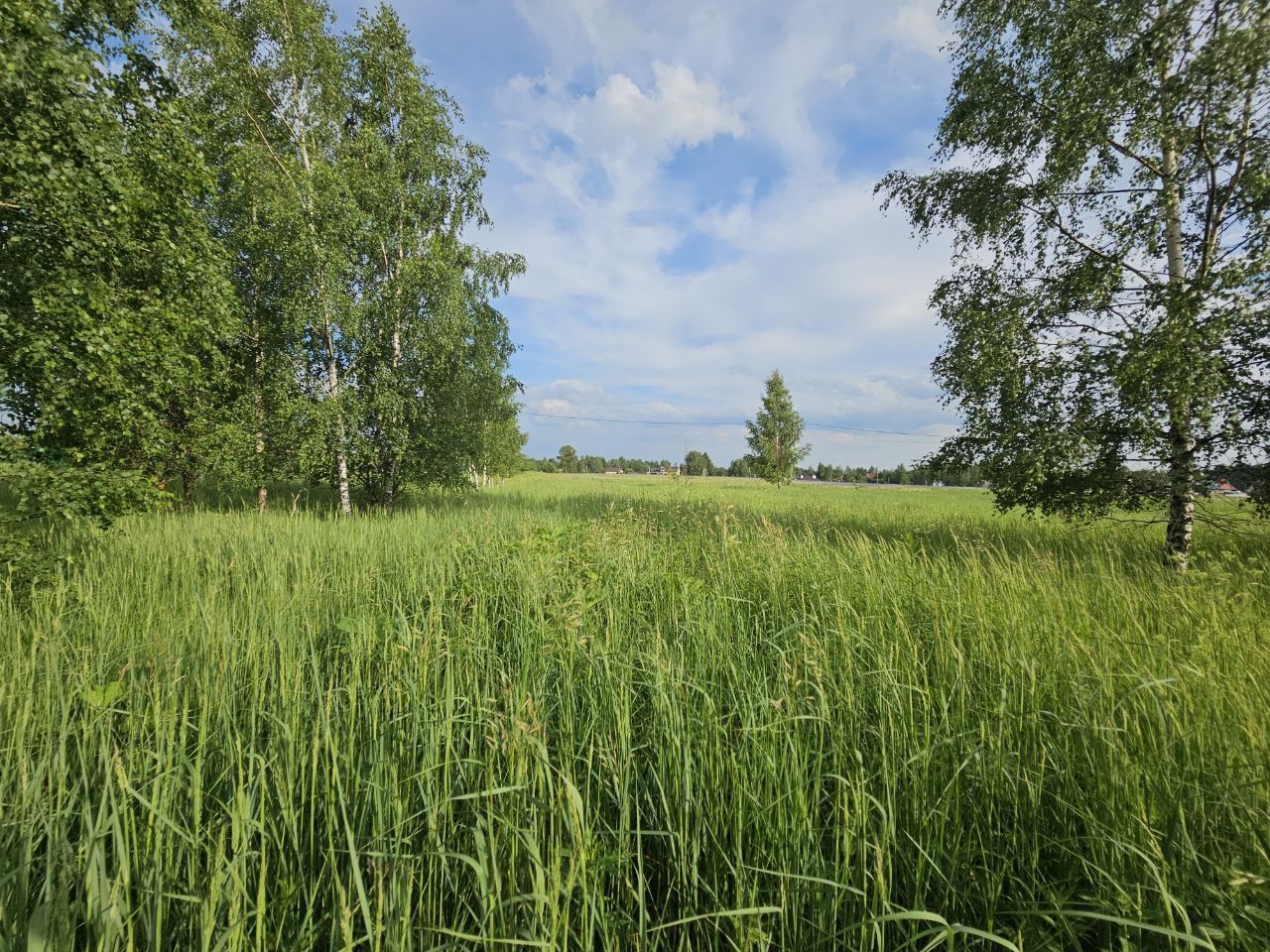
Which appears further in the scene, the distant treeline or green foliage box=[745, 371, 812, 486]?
the distant treeline

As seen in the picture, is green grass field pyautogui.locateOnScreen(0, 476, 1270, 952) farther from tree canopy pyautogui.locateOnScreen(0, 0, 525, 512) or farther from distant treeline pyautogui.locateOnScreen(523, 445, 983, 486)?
distant treeline pyautogui.locateOnScreen(523, 445, 983, 486)

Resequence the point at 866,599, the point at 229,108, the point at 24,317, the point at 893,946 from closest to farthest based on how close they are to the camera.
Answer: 1. the point at 893,946
2. the point at 866,599
3. the point at 24,317
4. the point at 229,108

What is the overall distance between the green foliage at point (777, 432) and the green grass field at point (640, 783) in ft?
96.6

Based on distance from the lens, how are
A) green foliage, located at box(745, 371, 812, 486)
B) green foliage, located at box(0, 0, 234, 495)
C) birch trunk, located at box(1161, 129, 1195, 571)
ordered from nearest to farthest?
green foliage, located at box(0, 0, 234, 495), birch trunk, located at box(1161, 129, 1195, 571), green foliage, located at box(745, 371, 812, 486)

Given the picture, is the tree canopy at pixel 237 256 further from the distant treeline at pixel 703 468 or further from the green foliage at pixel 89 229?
the distant treeline at pixel 703 468

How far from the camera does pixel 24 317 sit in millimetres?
5070

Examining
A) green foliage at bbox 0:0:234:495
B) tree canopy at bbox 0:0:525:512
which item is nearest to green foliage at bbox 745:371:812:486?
tree canopy at bbox 0:0:525:512

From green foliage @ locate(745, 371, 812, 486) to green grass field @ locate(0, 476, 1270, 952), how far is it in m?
29.4

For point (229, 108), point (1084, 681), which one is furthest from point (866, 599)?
point (229, 108)

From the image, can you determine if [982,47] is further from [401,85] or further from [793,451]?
[793,451]

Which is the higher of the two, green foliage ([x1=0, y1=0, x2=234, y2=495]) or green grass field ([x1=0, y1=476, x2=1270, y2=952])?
green foliage ([x1=0, y1=0, x2=234, y2=495])

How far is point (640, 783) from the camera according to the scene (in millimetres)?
1926

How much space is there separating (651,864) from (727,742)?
21.4 inches

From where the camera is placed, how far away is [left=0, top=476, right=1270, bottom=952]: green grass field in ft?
4.17
